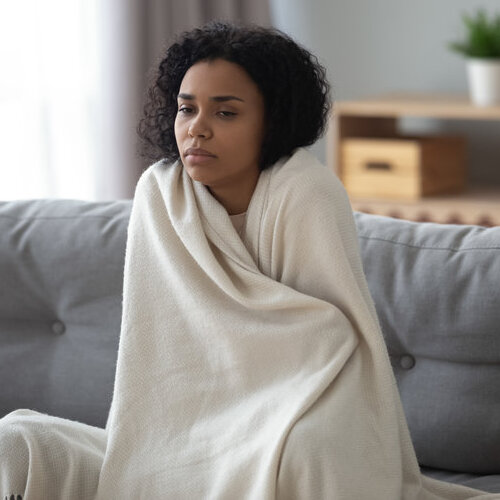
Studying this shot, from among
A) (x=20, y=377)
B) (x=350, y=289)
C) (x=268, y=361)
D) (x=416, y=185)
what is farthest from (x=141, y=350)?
(x=416, y=185)

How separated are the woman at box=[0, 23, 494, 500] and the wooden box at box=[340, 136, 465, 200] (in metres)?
1.56

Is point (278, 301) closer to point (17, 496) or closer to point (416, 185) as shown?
point (17, 496)

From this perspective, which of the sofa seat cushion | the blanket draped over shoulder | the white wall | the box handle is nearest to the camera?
the blanket draped over shoulder

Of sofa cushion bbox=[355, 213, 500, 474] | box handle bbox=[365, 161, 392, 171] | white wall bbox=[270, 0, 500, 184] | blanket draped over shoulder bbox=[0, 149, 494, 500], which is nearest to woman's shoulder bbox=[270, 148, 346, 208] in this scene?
blanket draped over shoulder bbox=[0, 149, 494, 500]

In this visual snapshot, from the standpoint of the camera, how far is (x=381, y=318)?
66.9 inches

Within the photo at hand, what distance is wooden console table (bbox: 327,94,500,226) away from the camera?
292 centimetres

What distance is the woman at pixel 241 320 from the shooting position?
4.39 ft

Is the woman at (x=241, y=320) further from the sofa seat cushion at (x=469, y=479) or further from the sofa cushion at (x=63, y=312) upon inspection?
the sofa cushion at (x=63, y=312)

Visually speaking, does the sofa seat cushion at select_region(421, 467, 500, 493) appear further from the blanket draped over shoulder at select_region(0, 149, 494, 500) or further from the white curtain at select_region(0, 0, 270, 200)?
the white curtain at select_region(0, 0, 270, 200)

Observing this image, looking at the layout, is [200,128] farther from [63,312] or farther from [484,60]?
[484,60]

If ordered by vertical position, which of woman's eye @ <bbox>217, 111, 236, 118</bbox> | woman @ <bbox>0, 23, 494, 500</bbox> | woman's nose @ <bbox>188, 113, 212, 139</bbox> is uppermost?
woman's eye @ <bbox>217, 111, 236, 118</bbox>

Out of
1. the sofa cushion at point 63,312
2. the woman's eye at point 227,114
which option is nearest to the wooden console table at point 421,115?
the sofa cushion at point 63,312

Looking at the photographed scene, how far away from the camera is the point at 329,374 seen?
4.33 ft

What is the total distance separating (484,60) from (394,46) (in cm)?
53
